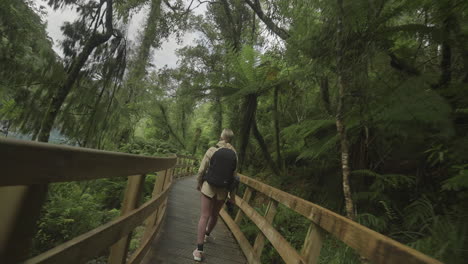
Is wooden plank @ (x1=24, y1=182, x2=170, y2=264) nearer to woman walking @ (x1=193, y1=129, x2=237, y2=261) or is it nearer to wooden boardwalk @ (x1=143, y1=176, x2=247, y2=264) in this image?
wooden boardwalk @ (x1=143, y1=176, x2=247, y2=264)

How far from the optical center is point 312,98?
6684mm

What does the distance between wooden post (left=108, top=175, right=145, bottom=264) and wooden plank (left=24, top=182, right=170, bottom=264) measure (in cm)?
15

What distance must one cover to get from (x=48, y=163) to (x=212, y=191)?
10.7ft

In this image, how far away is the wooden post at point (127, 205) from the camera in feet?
7.29

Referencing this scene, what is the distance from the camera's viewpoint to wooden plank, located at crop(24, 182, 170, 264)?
109 cm

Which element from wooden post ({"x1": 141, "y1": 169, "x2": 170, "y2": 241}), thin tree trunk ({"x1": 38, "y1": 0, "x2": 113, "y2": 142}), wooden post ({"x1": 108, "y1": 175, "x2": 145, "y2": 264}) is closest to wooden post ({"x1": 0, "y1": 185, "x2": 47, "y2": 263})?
wooden post ({"x1": 108, "y1": 175, "x2": 145, "y2": 264})

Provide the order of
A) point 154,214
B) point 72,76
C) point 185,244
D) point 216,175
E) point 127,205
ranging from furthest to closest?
1. point 72,76
2. point 185,244
3. point 216,175
4. point 154,214
5. point 127,205

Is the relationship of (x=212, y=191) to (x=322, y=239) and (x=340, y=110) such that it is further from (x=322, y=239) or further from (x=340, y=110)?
(x=322, y=239)

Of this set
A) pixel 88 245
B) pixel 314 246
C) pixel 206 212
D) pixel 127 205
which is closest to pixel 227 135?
pixel 206 212

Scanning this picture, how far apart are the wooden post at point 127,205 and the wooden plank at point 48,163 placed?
833 millimetres

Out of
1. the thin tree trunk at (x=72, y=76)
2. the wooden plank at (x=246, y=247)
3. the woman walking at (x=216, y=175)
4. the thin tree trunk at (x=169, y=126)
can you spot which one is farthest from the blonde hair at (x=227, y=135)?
the thin tree trunk at (x=169, y=126)

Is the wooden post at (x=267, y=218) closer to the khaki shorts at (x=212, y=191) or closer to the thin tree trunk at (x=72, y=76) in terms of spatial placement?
the khaki shorts at (x=212, y=191)

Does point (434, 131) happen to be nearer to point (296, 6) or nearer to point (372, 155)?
point (372, 155)

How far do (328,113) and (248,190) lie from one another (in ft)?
6.33
